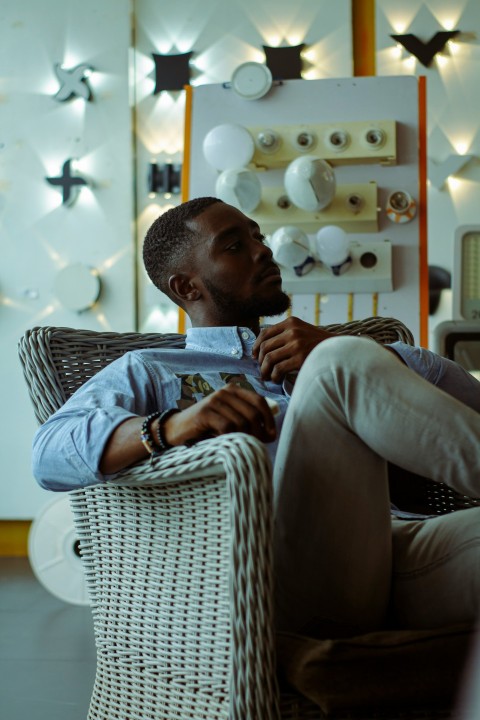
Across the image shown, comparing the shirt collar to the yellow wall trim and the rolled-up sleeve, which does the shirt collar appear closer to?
the rolled-up sleeve

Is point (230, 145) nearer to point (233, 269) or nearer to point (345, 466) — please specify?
point (233, 269)

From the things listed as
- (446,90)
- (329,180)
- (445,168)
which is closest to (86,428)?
(329,180)

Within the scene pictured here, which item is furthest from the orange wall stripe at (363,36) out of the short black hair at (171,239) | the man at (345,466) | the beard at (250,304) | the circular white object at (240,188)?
the man at (345,466)

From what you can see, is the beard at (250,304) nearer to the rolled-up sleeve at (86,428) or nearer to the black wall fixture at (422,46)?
the rolled-up sleeve at (86,428)

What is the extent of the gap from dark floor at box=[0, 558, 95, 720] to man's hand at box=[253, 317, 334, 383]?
974mm

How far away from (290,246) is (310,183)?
214 mm

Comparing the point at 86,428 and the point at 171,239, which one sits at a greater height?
the point at 171,239

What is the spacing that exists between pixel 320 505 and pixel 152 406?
1.56ft

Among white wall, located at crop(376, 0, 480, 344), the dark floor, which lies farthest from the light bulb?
the dark floor

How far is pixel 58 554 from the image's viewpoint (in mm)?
2855

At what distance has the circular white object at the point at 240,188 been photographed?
9.00 feet

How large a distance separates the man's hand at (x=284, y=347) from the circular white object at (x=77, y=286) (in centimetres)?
232

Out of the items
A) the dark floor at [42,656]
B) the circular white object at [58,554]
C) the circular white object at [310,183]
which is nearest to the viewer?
the dark floor at [42,656]

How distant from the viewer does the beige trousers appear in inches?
38.9
